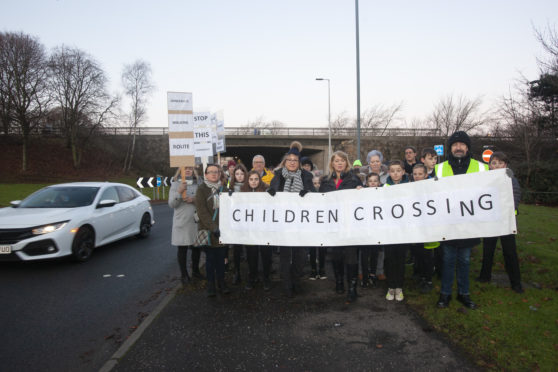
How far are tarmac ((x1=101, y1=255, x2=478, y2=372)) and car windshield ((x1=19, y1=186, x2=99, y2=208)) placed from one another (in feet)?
13.4

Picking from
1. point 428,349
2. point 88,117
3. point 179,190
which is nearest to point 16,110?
point 88,117

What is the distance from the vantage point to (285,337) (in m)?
3.70

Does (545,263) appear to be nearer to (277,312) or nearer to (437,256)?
(437,256)

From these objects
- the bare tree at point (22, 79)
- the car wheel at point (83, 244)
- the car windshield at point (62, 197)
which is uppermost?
the bare tree at point (22, 79)

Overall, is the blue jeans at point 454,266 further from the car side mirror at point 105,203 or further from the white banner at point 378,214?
the car side mirror at point 105,203

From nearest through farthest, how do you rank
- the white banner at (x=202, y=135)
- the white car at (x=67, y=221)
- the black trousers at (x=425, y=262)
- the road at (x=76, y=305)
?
the road at (x=76, y=305) < the black trousers at (x=425, y=262) < the white car at (x=67, y=221) < the white banner at (x=202, y=135)

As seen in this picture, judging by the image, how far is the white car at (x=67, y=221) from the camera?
602 cm

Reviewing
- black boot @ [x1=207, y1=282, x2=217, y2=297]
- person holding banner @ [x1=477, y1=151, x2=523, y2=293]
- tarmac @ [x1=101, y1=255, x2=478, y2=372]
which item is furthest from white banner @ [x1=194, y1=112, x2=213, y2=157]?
person holding banner @ [x1=477, y1=151, x2=523, y2=293]

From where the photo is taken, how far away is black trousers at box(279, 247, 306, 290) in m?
4.92

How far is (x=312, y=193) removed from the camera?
4828 mm

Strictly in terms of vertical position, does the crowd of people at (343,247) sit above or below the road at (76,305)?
above

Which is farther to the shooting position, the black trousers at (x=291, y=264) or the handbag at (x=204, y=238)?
the black trousers at (x=291, y=264)

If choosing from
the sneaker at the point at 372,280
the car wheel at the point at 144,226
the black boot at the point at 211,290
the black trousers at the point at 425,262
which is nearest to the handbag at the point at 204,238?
the black boot at the point at 211,290

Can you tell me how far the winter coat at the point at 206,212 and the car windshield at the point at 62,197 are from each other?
4.09 m
